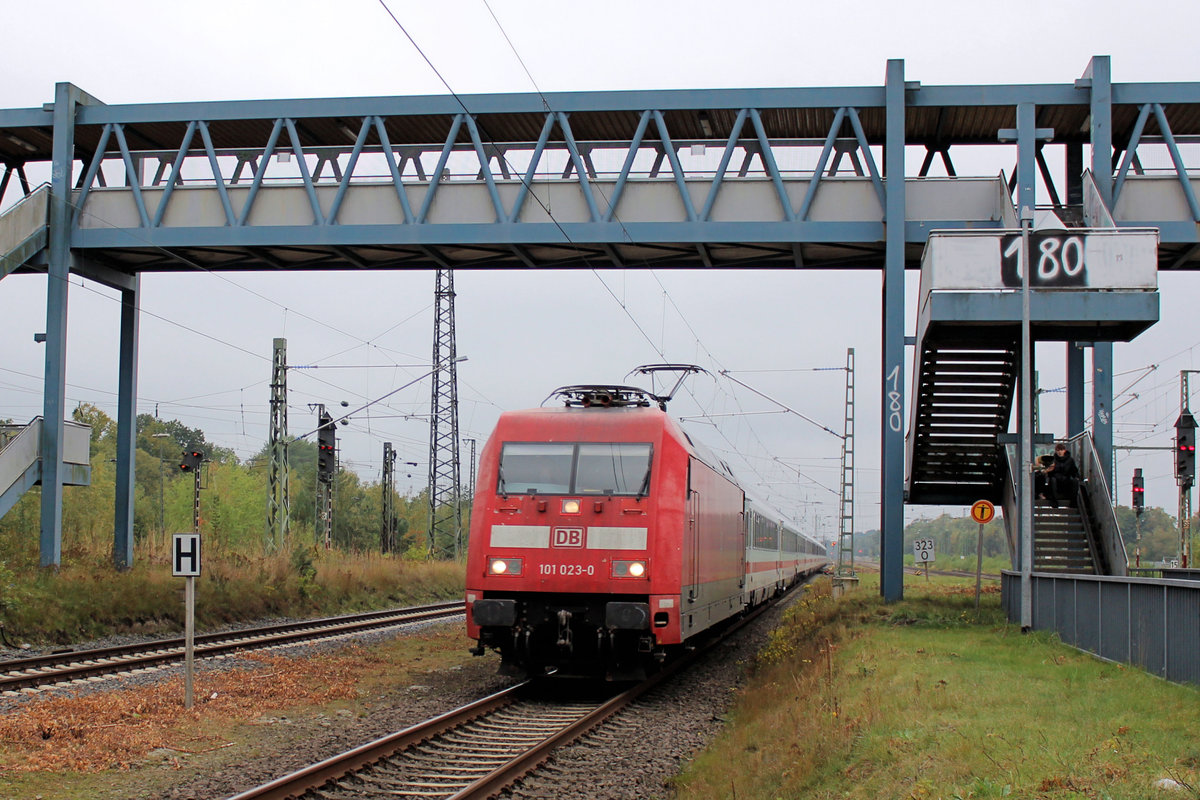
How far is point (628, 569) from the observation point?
42.8ft

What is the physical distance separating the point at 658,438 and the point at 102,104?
17.2 metres

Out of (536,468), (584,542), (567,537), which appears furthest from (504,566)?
(536,468)

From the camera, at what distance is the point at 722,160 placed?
22453 millimetres

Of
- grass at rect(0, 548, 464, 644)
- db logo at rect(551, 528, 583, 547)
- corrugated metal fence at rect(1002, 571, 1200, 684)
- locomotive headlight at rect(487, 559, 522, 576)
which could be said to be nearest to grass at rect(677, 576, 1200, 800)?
corrugated metal fence at rect(1002, 571, 1200, 684)

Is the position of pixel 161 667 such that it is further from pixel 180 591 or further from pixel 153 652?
pixel 180 591

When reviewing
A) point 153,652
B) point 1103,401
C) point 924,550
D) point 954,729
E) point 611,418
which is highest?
point 1103,401

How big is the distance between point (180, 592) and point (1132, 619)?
1717 centimetres

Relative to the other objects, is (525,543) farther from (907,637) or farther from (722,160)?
(722,160)

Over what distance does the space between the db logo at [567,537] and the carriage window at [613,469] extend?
1.65 feet

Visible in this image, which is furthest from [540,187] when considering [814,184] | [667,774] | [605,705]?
[667,774]

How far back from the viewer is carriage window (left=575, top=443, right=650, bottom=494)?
44.2 ft

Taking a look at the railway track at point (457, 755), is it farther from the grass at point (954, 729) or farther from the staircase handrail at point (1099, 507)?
the staircase handrail at point (1099, 507)

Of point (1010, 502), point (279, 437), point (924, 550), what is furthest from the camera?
point (279, 437)

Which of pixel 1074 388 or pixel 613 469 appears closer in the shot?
pixel 613 469
